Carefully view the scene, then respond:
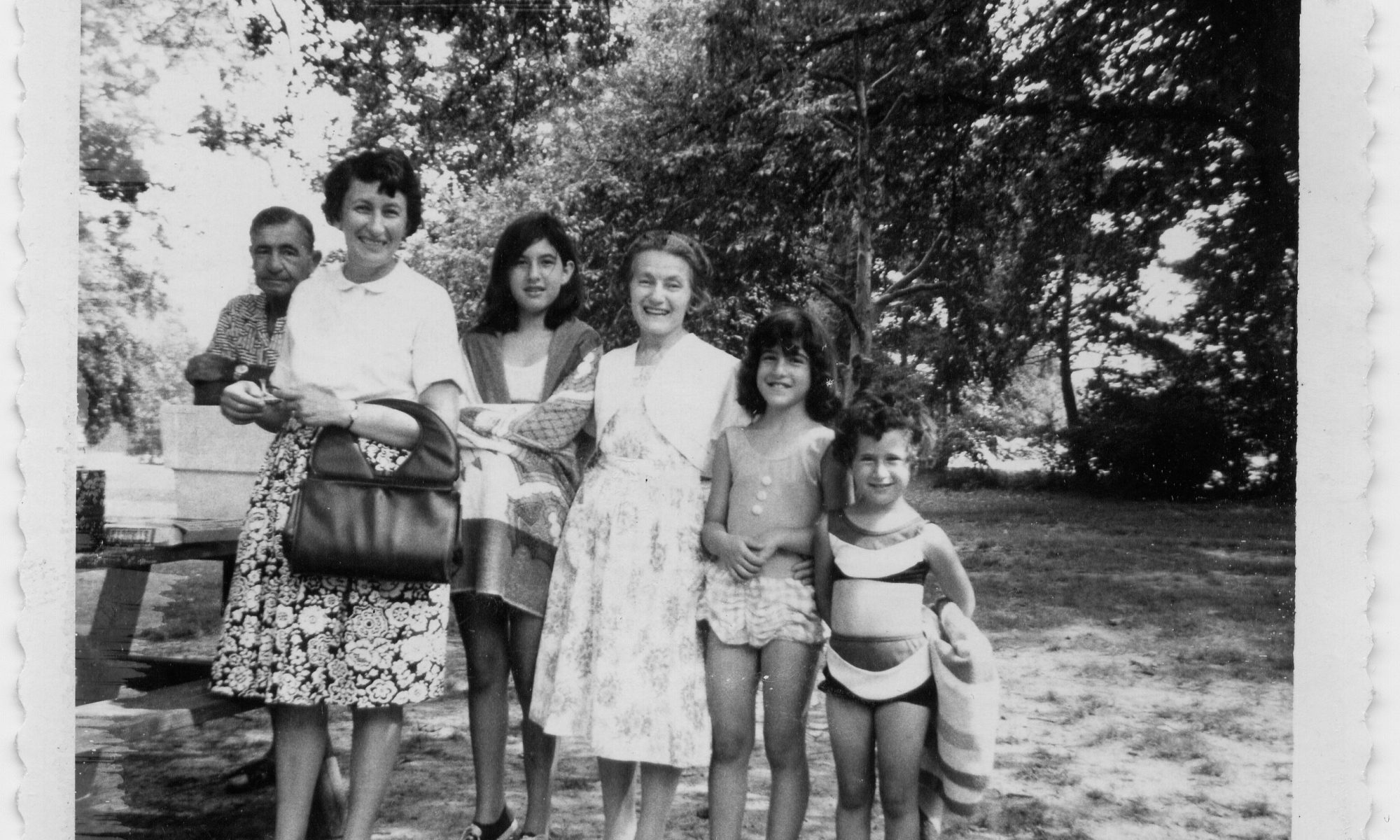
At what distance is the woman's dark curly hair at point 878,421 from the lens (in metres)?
2.42

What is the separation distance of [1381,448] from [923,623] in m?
1.21

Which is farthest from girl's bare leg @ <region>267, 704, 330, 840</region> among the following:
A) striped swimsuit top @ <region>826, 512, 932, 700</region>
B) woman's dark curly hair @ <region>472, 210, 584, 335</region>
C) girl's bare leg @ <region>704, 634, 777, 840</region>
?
striped swimsuit top @ <region>826, 512, 932, 700</region>

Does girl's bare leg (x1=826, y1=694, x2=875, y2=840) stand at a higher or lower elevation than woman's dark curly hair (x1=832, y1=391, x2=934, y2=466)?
lower

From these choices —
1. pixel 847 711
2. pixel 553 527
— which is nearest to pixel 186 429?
pixel 553 527

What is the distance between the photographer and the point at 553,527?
284cm

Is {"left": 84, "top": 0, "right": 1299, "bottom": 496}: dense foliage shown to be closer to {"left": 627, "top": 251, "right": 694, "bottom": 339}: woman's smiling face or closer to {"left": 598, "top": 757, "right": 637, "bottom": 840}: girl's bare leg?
{"left": 627, "top": 251, "right": 694, "bottom": 339}: woman's smiling face

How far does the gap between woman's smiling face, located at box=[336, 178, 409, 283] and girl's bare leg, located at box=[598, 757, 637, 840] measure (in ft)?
4.81

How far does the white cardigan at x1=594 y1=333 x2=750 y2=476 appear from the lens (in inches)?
107

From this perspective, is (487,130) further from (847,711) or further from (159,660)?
(847,711)

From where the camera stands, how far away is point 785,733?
252 cm

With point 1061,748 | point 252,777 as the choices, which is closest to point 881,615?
point 1061,748

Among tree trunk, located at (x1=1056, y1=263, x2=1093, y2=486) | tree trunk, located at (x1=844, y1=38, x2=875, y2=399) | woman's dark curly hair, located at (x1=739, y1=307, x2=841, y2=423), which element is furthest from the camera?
tree trunk, located at (x1=844, y1=38, x2=875, y2=399)

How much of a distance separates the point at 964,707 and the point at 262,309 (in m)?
2.38

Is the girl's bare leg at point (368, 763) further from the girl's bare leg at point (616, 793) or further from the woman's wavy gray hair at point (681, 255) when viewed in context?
the woman's wavy gray hair at point (681, 255)
